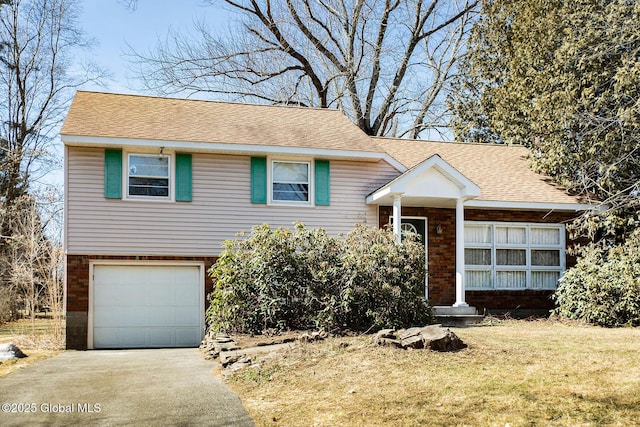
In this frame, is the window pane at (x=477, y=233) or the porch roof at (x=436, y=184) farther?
the window pane at (x=477, y=233)

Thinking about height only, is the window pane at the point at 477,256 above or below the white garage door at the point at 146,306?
above

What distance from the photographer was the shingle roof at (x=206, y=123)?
1461cm

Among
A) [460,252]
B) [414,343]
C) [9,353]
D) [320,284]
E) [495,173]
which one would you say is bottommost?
[9,353]

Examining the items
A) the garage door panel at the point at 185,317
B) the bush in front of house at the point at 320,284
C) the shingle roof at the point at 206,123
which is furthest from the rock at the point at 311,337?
the shingle roof at the point at 206,123

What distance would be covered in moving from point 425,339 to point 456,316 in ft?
16.6

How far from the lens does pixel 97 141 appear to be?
13969 mm

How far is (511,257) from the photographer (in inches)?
656

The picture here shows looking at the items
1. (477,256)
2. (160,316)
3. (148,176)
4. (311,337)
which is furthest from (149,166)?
(477,256)

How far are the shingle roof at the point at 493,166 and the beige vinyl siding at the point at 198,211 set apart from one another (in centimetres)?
218

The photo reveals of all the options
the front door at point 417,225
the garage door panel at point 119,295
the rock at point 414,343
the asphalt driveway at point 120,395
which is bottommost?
the asphalt driveway at point 120,395

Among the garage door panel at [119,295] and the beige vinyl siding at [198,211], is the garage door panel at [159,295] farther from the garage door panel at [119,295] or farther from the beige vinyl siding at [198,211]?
the beige vinyl siding at [198,211]

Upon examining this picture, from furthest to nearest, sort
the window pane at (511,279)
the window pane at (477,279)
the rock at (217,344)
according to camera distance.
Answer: the window pane at (511,279)
the window pane at (477,279)
the rock at (217,344)

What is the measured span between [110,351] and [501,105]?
13.3 meters

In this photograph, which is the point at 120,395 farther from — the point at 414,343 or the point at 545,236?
the point at 545,236
